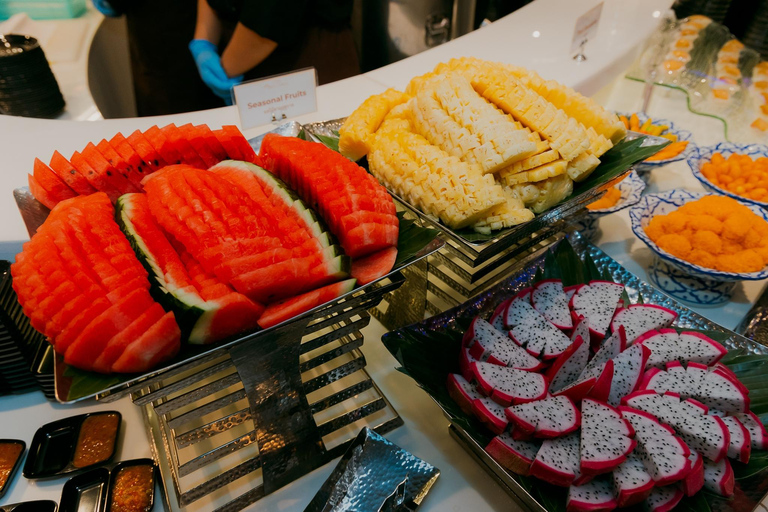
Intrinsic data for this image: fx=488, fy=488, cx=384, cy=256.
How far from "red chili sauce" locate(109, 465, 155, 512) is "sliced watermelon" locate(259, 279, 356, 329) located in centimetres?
64

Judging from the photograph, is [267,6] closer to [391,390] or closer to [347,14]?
[347,14]

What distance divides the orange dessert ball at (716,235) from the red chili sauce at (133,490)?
1958 millimetres

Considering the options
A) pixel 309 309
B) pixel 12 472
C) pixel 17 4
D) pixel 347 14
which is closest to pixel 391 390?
pixel 309 309

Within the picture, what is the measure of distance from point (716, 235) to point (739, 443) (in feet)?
3.14

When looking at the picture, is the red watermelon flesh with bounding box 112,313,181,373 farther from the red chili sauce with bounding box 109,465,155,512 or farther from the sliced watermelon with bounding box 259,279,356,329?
the red chili sauce with bounding box 109,465,155,512

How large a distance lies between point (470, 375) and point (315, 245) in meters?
0.59

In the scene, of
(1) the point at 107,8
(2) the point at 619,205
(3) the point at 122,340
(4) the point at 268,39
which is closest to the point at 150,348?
(3) the point at 122,340

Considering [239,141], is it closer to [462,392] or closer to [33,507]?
[462,392]

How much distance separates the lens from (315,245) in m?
1.22

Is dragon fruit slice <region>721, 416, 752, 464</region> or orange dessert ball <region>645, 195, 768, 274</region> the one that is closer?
dragon fruit slice <region>721, 416, 752, 464</region>

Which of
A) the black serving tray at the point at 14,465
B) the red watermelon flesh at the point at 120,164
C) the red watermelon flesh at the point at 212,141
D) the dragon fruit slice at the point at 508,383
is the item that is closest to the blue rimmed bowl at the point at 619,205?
the dragon fruit slice at the point at 508,383

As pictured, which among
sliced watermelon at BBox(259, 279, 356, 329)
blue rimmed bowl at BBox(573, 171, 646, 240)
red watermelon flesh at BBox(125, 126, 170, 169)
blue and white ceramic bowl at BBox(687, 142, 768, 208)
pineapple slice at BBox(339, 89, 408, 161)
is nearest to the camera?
sliced watermelon at BBox(259, 279, 356, 329)

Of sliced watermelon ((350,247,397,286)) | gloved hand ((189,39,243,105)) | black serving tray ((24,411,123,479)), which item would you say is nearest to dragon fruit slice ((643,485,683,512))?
sliced watermelon ((350,247,397,286))

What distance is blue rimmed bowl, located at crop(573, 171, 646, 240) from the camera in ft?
6.89
